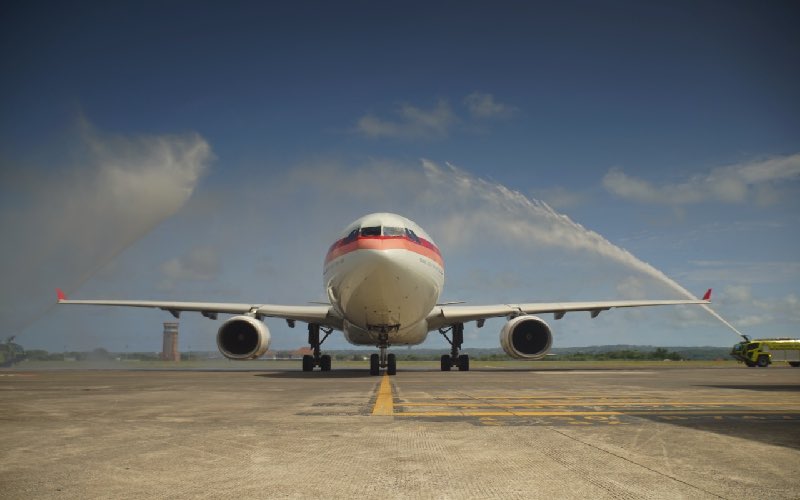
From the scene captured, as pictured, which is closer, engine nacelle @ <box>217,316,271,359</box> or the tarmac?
the tarmac

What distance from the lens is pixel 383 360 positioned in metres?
19.3

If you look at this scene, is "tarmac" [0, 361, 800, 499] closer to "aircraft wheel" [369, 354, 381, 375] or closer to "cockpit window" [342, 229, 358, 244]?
"cockpit window" [342, 229, 358, 244]

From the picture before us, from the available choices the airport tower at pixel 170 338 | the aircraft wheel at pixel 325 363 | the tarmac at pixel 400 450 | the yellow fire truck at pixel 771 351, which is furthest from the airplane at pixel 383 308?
the airport tower at pixel 170 338

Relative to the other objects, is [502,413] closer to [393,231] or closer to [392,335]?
[393,231]

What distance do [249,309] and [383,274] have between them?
879 centimetres

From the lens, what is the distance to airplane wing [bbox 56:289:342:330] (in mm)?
22484

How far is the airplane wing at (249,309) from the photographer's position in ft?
73.8

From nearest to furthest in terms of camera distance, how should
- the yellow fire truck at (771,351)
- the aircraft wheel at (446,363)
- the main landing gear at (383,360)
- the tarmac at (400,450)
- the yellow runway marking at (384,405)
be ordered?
the tarmac at (400,450), the yellow runway marking at (384,405), the main landing gear at (383,360), the aircraft wheel at (446,363), the yellow fire truck at (771,351)

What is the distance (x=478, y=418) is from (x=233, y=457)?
331cm

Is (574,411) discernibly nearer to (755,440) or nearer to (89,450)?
(755,440)

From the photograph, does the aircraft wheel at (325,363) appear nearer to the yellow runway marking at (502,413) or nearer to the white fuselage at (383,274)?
the white fuselage at (383,274)

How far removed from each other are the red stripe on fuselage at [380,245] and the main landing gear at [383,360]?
3.22 meters

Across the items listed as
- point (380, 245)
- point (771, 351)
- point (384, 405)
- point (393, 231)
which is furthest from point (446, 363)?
point (771, 351)

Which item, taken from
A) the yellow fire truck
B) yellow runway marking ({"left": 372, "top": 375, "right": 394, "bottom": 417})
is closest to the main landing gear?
yellow runway marking ({"left": 372, "top": 375, "right": 394, "bottom": 417})
